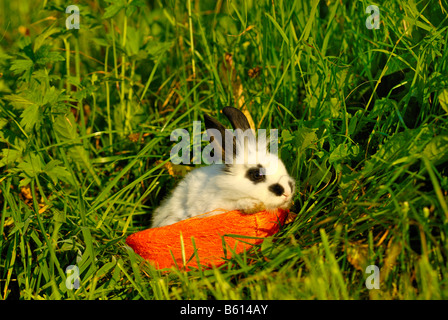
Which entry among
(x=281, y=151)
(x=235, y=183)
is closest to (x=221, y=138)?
(x=235, y=183)

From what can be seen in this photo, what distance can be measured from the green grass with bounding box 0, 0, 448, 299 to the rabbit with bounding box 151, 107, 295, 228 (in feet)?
0.61

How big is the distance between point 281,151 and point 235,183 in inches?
17.4

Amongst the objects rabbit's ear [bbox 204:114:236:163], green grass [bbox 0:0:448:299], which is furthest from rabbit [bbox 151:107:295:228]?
green grass [bbox 0:0:448:299]

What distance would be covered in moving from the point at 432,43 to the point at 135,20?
3.20 m

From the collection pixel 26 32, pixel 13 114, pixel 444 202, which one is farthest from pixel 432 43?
pixel 26 32

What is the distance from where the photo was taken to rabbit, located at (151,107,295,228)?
9.82 ft

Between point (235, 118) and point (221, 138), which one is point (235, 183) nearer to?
point (221, 138)

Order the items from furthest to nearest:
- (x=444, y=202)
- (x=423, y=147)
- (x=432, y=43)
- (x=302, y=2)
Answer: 1. (x=302, y=2)
2. (x=432, y=43)
3. (x=423, y=147)
4. (x=444, y=202)

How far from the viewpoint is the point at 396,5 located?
330cm

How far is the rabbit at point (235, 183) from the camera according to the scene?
2.99 metres

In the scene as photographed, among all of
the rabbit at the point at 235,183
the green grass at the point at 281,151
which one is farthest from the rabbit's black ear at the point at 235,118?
the green grass at the point at 281,151

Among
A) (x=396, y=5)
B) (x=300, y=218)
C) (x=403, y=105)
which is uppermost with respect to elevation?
(x=396, y=5)

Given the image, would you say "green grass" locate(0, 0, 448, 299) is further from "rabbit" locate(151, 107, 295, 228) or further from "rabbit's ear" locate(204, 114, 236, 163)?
"rabbit's ear" locate(204, 114, 236, 163)

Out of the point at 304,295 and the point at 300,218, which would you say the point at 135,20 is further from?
the point at 304,295
